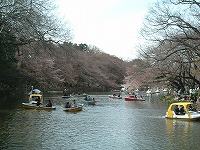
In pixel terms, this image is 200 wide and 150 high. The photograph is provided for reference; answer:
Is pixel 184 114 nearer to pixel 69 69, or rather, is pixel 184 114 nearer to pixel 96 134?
pixel 96 134

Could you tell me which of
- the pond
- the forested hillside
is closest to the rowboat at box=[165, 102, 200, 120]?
the pond

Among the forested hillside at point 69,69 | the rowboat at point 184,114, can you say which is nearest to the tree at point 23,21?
the forested hillside at point 69,69

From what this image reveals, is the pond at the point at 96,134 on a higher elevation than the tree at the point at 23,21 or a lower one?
lower

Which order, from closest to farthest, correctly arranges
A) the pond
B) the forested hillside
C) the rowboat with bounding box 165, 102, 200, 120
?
the pond → the rowboat with bounding box 165, 102, 200, 120 → the forested hillside

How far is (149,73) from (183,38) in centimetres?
1757

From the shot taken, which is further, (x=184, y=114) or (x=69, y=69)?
(x=69, y=69)

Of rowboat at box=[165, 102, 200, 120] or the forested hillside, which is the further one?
the forested hillside

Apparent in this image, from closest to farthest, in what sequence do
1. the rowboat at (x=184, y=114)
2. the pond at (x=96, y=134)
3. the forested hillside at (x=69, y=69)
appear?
1. the pond at (x=96, y=134)
2. the rowboat at (x=184, y=114)
3. the forested hillside at (x=69, y=69)

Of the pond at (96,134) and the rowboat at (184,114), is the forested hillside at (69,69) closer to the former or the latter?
the pond at (96,134)

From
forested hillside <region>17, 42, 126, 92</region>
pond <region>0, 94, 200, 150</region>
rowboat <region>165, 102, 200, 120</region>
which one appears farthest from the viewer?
forested hillside <region>17, 42, 126, 92</region>

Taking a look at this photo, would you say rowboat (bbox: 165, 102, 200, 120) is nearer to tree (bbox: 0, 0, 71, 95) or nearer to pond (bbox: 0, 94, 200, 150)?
pond (bbox: 0, 94, 200, 150)

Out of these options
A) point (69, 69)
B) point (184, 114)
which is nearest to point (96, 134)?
point (184, 114)

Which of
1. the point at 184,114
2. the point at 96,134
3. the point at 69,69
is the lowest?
the point at 96,134

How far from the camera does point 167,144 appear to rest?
46.3 feet
